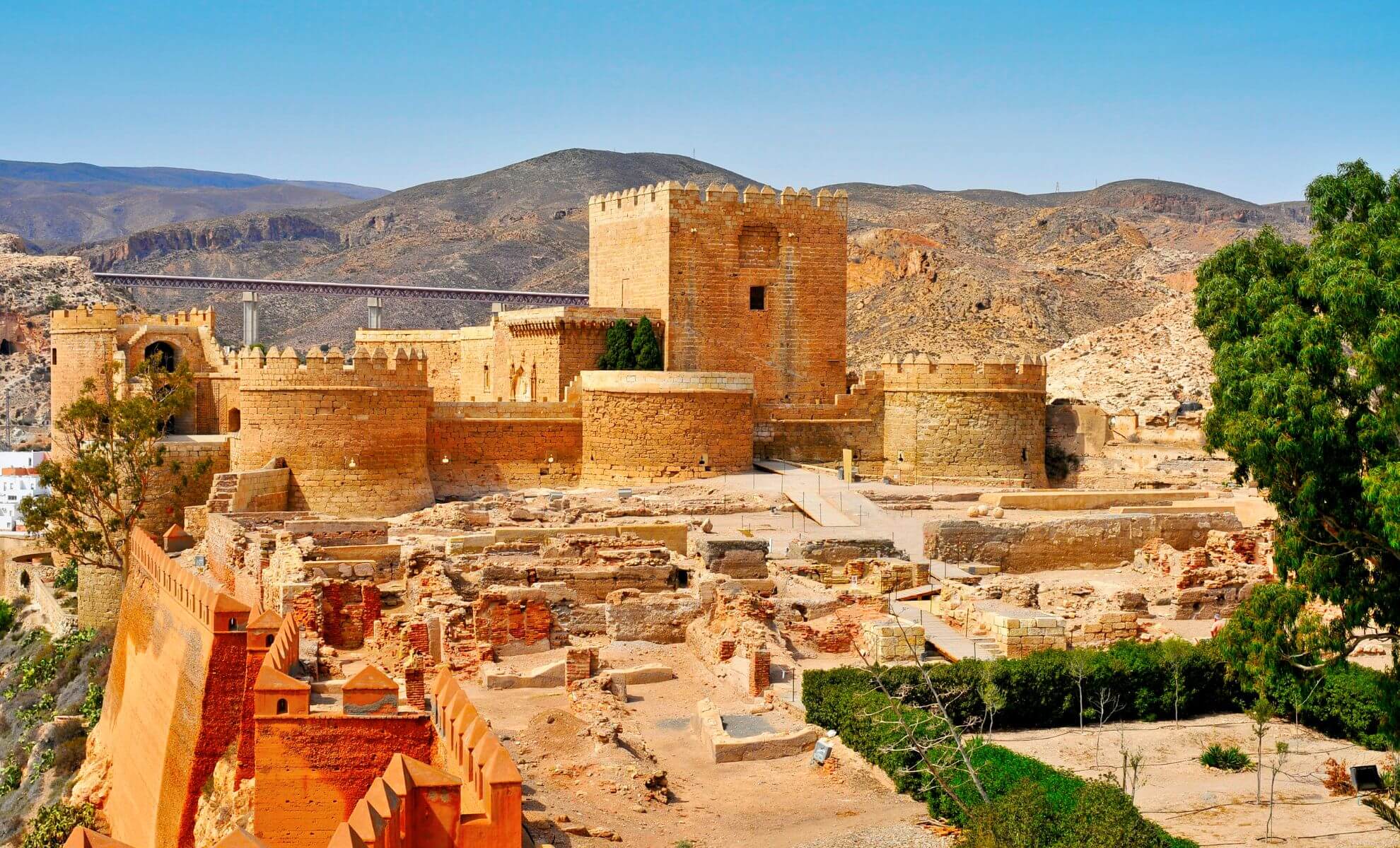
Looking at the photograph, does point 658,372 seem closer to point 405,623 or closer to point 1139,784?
point 405,623

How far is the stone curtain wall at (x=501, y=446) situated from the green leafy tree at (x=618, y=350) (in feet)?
8.14

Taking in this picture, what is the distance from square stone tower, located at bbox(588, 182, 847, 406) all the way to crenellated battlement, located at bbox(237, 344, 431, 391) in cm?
750

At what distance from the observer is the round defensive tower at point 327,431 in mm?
29406

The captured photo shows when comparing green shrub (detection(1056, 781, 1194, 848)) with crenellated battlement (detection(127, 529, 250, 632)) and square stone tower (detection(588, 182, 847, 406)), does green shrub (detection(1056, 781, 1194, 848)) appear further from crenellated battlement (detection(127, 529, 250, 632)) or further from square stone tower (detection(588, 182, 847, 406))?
square stone tower (detection(588, 182, 847, 406))

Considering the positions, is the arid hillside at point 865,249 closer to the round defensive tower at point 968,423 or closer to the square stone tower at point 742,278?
the square stone tower at point 742,278

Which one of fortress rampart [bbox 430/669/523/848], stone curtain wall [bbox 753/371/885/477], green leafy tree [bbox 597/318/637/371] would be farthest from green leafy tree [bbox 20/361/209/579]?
fortress rampart [bbox 430/669/523/848]

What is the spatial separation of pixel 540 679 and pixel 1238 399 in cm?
825

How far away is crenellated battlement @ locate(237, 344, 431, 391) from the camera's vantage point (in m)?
29.4

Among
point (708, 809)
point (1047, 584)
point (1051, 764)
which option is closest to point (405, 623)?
point (708, 809)

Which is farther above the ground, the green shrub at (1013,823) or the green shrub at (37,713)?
the green shrub at (1013,823)

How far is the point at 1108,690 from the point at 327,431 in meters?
17.6

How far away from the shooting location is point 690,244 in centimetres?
3612

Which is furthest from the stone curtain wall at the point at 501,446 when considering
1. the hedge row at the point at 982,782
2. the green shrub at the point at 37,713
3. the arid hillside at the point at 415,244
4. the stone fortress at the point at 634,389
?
the arid hillside at the point at 415,244

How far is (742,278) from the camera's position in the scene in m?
36.6
